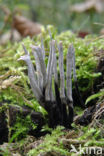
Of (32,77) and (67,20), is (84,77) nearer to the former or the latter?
(32,77)

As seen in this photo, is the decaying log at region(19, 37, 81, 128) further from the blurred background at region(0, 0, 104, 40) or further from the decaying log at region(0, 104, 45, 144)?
the blurred background at region(0, 0, 104, 40)

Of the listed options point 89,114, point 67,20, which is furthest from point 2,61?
point 67,20

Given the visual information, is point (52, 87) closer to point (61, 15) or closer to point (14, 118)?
point (14, 118)

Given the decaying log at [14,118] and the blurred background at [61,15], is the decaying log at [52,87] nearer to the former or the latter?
the decaying log at [14,118]

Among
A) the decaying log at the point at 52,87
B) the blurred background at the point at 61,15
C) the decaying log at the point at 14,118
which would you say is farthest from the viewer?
the blurred background at the point at 61,15

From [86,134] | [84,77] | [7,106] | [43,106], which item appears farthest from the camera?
[84,77]

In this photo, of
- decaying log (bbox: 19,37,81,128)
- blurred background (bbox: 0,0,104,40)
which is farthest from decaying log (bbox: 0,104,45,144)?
blurred background (bbox: 0,0,104,40)

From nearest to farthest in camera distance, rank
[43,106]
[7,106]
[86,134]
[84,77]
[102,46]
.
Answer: [86,134]
[43,106]
[7,106]
[84,77]
[102,46]

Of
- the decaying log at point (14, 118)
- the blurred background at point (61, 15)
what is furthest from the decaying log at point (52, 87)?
the blurred background at point (61, 15)
